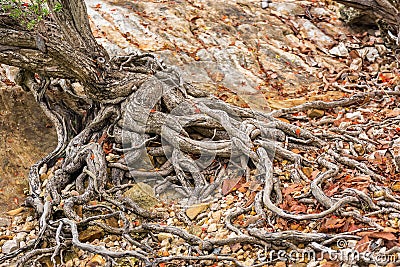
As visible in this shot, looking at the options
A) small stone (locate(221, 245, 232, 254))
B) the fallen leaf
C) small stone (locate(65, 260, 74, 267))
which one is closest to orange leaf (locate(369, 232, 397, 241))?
small stone (locate(221, 245, 232, 254))

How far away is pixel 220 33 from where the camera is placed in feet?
30.6

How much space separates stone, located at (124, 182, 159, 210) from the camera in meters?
5.28

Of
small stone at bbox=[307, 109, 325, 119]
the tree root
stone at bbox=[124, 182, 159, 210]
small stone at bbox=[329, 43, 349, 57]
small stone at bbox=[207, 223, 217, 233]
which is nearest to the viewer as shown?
the tree root

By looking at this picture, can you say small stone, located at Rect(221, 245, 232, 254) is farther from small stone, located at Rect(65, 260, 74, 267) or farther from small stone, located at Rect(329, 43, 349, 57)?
small stone, located at Rect(329, 43, 349, 57)

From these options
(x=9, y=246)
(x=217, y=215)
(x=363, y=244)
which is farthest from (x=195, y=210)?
(x=9, y=246)

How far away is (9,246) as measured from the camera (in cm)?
497

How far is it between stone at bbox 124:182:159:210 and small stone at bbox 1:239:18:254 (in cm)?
129

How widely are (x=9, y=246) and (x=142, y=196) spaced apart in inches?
59.6

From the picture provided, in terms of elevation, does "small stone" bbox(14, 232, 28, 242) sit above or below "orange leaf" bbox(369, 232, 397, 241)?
below

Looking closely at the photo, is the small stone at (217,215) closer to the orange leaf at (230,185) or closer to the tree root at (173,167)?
the tree root at (173,167)

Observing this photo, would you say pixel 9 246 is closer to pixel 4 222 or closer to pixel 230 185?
pixel 4 222

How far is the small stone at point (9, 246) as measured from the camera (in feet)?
16.2

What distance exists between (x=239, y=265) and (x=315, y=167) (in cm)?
178

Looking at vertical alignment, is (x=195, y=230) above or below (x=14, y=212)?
below
